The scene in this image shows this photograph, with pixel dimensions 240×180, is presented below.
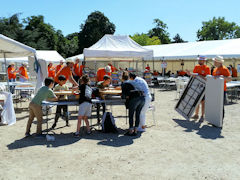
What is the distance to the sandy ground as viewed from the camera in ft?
11.7

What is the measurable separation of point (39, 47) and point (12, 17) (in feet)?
24.3

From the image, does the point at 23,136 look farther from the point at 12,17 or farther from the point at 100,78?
the point at 12,17

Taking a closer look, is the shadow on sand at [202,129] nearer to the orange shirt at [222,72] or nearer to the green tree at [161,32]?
the orange shirt at [222,72]

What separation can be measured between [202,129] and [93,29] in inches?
1630

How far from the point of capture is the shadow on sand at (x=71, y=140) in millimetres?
4871

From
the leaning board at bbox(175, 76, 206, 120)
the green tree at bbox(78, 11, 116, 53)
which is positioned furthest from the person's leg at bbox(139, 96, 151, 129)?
the green tree at bbox(78, 11, 116, 53)

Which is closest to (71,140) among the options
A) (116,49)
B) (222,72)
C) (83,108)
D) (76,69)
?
(83,108)

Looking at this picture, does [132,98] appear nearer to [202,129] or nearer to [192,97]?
[202,129]

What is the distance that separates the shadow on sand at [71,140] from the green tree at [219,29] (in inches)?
2474

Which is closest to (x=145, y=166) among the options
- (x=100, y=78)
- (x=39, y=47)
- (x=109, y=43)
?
(x=100, y=78)

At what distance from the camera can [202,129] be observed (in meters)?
6.04

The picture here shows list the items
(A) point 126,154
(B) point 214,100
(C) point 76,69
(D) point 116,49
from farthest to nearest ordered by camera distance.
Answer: (D) point 116,49 < (C) point 76,69 < (B) point 214,100 < (A) point 126,154

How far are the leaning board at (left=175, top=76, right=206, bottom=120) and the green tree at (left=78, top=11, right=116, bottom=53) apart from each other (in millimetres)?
38677

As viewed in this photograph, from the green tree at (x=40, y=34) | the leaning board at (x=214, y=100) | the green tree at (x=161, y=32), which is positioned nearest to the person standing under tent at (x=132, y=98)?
the leaning board at (x=214, y=100)
